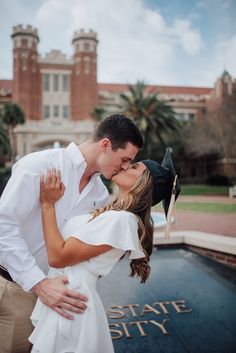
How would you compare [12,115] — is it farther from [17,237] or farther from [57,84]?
[17,237]

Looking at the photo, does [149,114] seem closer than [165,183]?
No

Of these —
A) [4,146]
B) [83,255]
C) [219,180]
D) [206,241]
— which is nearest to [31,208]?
[83,255]

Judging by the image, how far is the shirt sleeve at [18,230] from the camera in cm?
173

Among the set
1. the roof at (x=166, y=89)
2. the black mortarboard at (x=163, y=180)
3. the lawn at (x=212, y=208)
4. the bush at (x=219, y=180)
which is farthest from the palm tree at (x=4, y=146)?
the black mortarboard at (x=163, y=180)

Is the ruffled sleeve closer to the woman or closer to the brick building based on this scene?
the woman

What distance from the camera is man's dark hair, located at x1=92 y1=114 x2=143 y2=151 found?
2.16m

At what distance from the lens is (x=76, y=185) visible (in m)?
2.11

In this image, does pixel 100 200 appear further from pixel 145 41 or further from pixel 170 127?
pixel 170 127

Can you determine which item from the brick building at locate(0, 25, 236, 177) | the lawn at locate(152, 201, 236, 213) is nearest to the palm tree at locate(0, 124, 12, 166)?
the brick building at locate(0, 25, 236, 177)

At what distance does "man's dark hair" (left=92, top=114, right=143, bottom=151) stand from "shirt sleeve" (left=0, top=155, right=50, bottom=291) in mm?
629

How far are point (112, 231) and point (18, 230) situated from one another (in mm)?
538

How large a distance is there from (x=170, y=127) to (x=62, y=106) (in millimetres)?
15900

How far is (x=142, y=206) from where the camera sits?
1.89 m

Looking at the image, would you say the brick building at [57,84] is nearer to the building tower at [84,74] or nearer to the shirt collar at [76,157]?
the building tower at [84,74]
